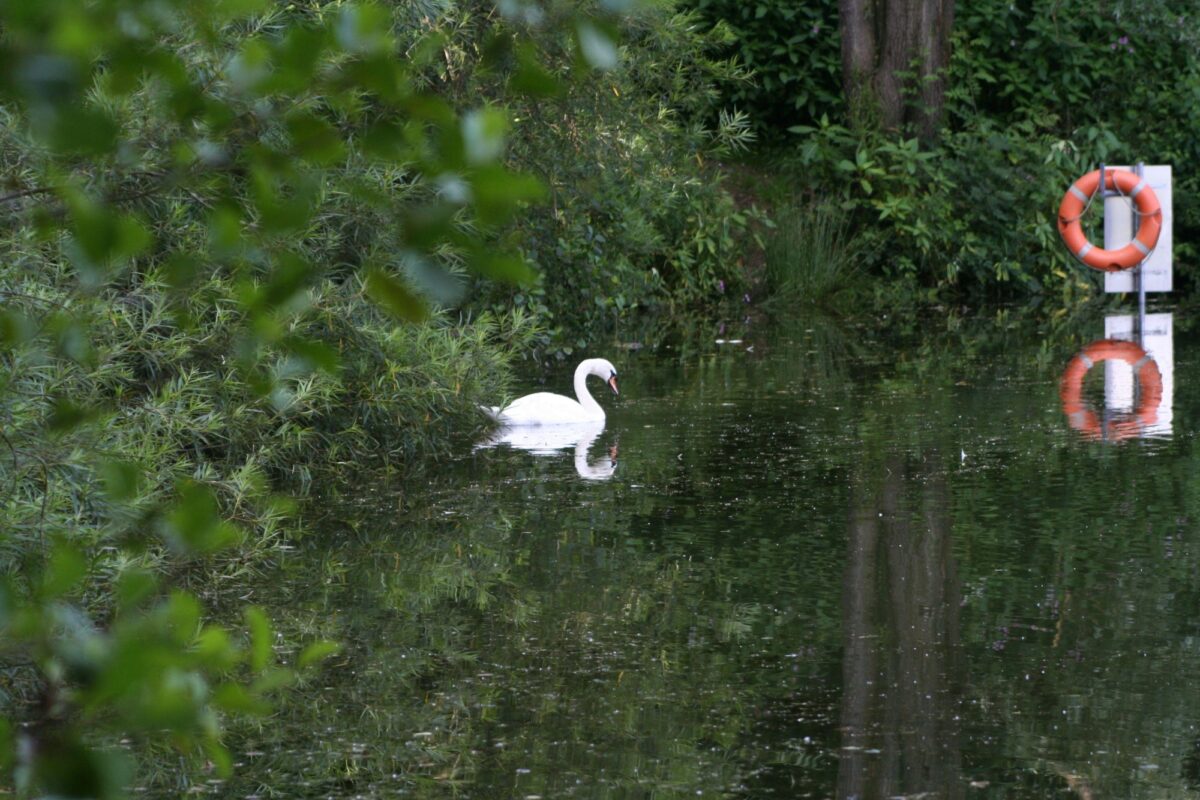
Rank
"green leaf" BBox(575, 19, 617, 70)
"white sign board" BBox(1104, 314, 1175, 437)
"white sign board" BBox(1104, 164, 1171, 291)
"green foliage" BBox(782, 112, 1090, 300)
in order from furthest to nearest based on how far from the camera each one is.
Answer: "green foliage" BBox(782, 112, 1090, 300), "white sign board" BBox(1104, 164, 1171, 291), "white sign board" BBox(1104, 314, 1175, 437), "green leaf" BBox(575, 19, 617, 70)

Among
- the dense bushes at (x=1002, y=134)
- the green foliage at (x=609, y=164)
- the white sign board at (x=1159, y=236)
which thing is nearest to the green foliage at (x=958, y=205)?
the dense bushes at (x=1002, y=134)

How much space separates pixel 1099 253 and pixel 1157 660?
1222 centimetres

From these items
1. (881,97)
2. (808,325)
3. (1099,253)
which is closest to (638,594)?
(808,325)

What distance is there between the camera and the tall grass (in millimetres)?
17438

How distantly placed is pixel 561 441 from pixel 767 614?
386 centimetres

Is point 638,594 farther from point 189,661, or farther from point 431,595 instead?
point 189,661

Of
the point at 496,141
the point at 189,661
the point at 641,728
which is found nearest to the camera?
the point at 189,661

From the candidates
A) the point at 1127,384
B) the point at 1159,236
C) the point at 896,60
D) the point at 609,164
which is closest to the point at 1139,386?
the point at 1127,384

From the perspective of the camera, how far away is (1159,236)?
54.2 feet

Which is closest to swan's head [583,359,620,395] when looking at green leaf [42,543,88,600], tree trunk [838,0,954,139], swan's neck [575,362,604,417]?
swan's neck [575,362,604,417]

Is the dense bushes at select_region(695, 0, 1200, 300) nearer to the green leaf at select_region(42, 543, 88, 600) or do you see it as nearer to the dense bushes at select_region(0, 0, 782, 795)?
the dense bushes at select_region(0, 0, 782, 795)

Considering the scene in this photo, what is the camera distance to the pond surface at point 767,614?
4.27 m

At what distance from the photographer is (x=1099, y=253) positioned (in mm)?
16719

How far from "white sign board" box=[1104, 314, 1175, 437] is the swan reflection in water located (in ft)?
8.43
